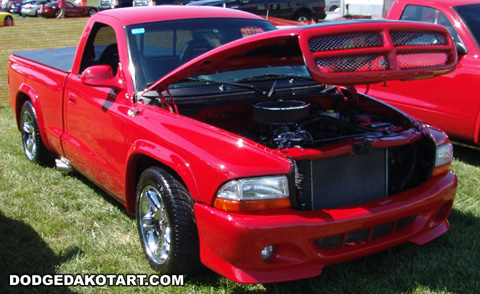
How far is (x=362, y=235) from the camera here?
3094 millimetres

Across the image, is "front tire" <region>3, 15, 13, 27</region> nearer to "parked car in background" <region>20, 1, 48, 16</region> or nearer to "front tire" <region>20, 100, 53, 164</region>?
"parked car in background" <region>20, 1, 48, 16</region>

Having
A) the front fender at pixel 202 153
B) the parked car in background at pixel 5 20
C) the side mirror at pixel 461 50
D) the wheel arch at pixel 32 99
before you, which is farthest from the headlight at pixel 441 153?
the parked car in background at pixel 5 20

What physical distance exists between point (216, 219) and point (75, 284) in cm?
119

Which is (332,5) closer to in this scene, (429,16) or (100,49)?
(429,16)

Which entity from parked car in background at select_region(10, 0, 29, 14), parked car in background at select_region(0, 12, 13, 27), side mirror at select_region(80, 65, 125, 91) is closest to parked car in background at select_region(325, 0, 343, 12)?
parked car in background at select_region(0, 12, 13, 27)

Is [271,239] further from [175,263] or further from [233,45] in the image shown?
[233,45]

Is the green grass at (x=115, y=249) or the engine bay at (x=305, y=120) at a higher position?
the engine bay at (x=305, y=120)

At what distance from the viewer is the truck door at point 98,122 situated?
12.7ft

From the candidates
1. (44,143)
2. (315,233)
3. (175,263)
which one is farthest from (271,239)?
(44,143)

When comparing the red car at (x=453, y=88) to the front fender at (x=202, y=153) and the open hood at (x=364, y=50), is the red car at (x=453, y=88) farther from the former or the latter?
the front fender at (x=202, y=153)

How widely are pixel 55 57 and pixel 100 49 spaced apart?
106cm

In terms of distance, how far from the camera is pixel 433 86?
5.75m

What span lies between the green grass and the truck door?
35 cm

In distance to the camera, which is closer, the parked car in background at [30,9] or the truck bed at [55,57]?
the truck bed at [55,57]
